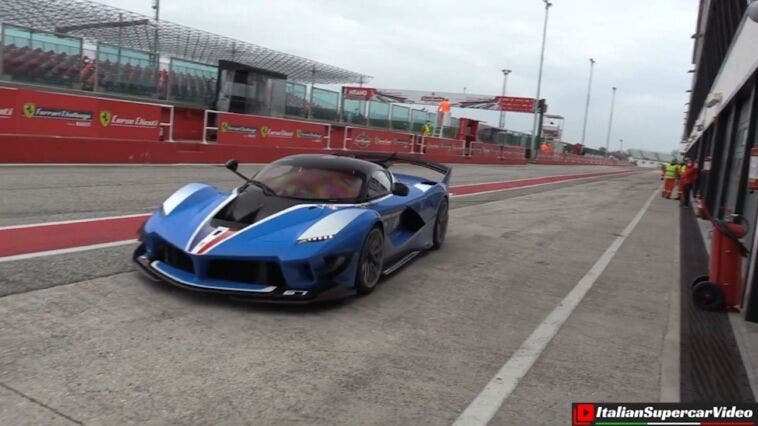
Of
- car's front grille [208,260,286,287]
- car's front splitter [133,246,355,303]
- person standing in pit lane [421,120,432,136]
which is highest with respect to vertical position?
person standing in pit lane [421,120,432,136]

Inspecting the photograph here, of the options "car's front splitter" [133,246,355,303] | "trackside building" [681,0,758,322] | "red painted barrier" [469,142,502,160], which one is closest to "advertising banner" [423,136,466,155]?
"red painted barrier" [469,142,502,160]

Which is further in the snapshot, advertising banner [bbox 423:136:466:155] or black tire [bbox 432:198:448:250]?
advertising banner [bbox 423:136:466:155]

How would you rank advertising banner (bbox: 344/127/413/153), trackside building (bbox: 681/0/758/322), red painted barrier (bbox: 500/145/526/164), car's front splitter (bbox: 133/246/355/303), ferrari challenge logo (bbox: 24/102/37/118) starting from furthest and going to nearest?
1. red painted barrier (bbox: 500/145/526/164)
2. advertising banner (bbox: 344/127/413/153)
3. ferrari challenge logo (bbox: 24/102/37/118)
4. trackside building (bbox: 681/0/758/322)
5. car's front splitter (bbox: 133/246/355/303)

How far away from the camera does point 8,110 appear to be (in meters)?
12.5

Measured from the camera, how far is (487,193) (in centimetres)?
1706

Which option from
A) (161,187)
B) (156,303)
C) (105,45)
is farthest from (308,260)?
(105,45)

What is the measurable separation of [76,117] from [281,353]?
12515 mm

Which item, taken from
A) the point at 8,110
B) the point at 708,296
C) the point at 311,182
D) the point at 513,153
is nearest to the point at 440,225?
the point at 311,182

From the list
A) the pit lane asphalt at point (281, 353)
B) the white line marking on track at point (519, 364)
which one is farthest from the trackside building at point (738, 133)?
the pit lane asphalt at point (281, 353)

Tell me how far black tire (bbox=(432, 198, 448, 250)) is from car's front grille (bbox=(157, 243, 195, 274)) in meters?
3.65

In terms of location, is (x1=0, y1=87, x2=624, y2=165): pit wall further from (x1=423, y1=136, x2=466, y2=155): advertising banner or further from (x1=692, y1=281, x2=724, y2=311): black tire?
(x1=692, y1=281, x2=724, y2=311): black tire

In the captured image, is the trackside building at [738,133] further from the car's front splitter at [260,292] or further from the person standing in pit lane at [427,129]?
the person standing in pit lane at [427,129]

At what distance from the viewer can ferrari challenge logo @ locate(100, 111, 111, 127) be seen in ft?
48.9

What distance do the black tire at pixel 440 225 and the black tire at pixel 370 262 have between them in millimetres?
2123
